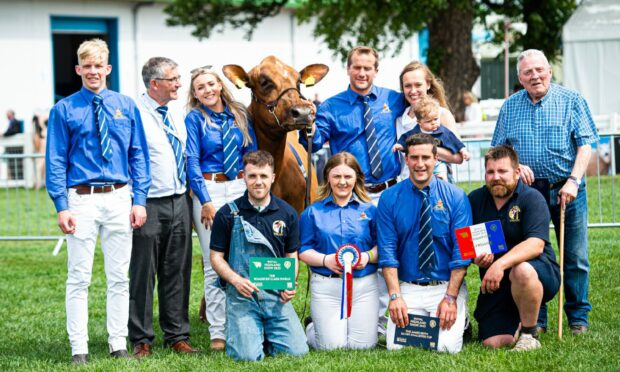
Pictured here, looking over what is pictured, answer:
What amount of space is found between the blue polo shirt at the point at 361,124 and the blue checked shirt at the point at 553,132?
3.08 ft

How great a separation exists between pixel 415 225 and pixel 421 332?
73 centimetres

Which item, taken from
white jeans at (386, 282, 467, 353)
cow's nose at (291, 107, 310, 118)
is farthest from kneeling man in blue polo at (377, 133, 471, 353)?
cow's nose at (291, 107, 310, 118)

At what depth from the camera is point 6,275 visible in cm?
1070

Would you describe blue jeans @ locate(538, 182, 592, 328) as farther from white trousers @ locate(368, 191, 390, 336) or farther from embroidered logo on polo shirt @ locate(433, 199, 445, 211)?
white trousers @ locate(368, 191, 390, 336)

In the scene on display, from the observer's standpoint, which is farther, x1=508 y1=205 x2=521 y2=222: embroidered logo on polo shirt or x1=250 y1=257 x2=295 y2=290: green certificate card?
x1=508 y1=205 x2=521 y2=222: embroidered logo on polo shirt

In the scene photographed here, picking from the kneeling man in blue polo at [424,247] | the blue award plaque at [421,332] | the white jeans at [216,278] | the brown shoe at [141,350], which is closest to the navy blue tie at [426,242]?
the kneeling man in blue polo at [424,247]

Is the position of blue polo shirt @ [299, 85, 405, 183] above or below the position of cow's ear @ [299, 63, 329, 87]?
below

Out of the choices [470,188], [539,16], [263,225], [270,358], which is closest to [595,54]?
[539,16]

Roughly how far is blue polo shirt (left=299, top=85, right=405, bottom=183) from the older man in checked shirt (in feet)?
2.81

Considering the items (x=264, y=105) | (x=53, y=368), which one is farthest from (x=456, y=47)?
(x=53, y=368)

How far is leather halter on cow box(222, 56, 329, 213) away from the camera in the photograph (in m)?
6.57

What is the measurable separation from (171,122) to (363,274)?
180 cm

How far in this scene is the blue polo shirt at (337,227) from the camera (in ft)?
21.3

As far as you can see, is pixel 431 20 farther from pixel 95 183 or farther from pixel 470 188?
pixel 95 183
